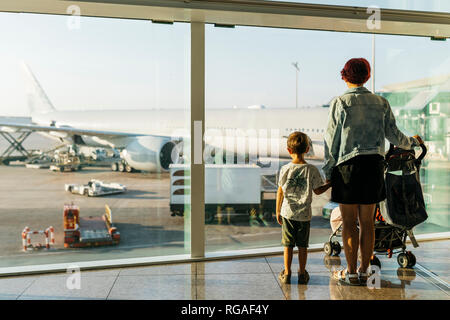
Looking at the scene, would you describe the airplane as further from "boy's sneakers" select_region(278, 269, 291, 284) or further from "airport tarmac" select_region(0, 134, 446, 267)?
"boy's sneakers" select_region(278, 269, 291, 284)

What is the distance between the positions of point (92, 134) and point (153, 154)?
684 mm

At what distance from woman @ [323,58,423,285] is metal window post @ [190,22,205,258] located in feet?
4.31

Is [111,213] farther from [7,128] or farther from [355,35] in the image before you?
[355,35]

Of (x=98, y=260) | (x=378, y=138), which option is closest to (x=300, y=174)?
(x=378, y=138)

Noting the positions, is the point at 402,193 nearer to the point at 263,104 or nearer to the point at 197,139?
the point at 263,104

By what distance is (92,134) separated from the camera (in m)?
4.45

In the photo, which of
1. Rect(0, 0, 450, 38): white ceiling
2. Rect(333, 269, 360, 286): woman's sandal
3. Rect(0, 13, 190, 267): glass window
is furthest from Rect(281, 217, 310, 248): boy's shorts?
Rect(0, 0, 450, 38): white ceiling

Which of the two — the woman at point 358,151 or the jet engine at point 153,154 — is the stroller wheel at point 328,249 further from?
the jet engine at point 153,154

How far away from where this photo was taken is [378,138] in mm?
3127

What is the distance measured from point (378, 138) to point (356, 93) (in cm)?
38

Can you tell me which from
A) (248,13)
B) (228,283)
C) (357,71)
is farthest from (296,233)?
(248,13)

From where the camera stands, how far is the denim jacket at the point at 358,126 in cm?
311

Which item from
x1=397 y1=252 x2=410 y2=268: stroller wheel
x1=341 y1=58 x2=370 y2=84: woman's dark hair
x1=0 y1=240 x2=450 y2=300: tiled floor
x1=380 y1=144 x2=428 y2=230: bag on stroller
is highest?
x1=341 y1=58 x2=370 y2=84: woman's dark hair

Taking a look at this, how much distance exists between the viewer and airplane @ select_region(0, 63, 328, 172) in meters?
4.20
